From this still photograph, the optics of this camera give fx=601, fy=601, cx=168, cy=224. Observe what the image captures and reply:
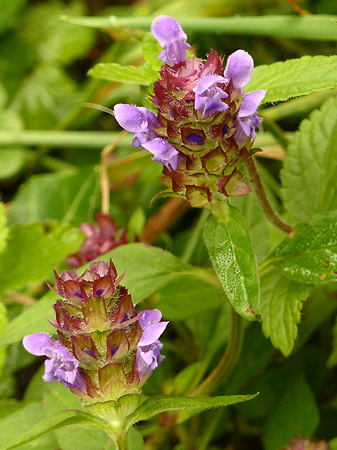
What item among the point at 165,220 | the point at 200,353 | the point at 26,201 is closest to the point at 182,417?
the point at 200,353

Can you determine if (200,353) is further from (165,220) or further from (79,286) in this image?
(79,286)

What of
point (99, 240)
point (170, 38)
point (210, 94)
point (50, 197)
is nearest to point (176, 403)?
point (210, 94)

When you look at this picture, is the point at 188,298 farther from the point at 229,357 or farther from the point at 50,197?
the point at 50,197

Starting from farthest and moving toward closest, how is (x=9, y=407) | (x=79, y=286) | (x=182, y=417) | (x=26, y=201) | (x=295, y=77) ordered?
(x=26, y=201)
(x=9, y=407)
(x=182, y=417)
(x=295, y=77)
(x=79, y=286)

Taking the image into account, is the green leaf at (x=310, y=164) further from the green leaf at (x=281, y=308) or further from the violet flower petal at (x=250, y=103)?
the violet flower petal at (x=250, y=103)

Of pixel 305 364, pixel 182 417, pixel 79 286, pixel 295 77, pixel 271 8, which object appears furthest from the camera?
pixel 271 8

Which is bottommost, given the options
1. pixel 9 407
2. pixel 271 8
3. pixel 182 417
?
pixel 9 407

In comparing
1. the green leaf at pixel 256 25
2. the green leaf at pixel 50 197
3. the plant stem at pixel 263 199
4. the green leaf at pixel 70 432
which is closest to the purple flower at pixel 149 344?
the green leaf at pixel 70 432
